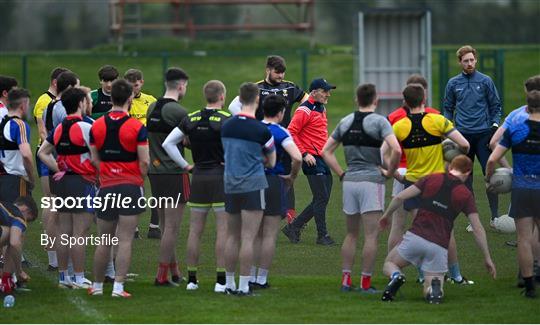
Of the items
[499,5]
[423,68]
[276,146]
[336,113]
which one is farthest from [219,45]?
[276,146]

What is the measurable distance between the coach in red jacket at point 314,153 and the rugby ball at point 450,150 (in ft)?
6.78

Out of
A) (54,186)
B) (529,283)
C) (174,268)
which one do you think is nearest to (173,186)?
(174,268)

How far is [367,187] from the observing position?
10.2 m

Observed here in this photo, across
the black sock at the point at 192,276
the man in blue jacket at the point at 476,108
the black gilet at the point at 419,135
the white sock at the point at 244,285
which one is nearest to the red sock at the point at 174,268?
the black sock at the point at 192,276

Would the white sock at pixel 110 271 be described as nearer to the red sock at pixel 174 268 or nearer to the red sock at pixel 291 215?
the red sock at pixel 174 268

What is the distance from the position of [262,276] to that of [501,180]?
2.42 m

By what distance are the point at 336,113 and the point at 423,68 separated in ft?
19.8

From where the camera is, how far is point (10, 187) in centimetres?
1069

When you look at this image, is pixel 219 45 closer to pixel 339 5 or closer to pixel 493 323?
pixel 339 5

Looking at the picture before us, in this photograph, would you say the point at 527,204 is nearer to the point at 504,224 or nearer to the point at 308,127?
the point at 504,224

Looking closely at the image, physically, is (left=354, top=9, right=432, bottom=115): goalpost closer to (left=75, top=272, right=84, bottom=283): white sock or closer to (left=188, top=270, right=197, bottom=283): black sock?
(left=188, top=270, right=197, bottom=283): black sock

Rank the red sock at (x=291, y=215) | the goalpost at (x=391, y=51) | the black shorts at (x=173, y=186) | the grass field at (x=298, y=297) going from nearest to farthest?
the grass field at (x=298, y=297), the black shorts at (x=173, y=186), the red sock at (x=291, y=215), the goalpost at (x=391, y=51)

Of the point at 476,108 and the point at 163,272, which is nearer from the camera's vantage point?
the point at 163,272

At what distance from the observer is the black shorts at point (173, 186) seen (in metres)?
11.0
